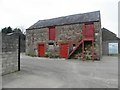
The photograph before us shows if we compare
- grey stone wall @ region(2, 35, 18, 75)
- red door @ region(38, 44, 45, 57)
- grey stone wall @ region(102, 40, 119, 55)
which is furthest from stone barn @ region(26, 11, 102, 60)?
grey stone wall @ region(2, 35, 18, 75)

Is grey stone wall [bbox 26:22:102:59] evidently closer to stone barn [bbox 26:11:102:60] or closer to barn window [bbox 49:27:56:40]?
stone barn [bbox 26:11:102:60]

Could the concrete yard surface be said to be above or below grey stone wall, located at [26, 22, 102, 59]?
below

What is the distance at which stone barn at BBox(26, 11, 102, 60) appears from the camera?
18.5m

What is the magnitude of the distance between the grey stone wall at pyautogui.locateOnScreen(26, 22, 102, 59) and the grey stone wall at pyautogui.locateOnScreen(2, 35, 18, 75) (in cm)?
1191

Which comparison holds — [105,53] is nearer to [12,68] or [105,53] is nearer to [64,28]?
[64,28]

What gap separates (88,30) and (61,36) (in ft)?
14.1

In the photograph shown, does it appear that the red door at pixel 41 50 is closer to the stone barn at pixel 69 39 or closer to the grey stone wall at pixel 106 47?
the stone barn at pixel 69 39

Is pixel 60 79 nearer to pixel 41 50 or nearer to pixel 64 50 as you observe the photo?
pixel 64 50

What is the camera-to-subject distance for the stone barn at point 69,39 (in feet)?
60.7

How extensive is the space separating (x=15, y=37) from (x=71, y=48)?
38.8ft

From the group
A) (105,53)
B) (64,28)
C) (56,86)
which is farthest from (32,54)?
(56,86)

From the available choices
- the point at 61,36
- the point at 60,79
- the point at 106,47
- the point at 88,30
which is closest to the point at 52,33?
the point at 61,36

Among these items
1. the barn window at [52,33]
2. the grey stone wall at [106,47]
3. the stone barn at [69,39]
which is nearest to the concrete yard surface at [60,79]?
the stone barn at [69,39]

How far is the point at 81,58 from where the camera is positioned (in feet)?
62.1
